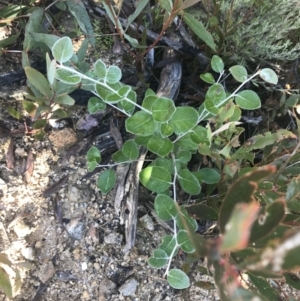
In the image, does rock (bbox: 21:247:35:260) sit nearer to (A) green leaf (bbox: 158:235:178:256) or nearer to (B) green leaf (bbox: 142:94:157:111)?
(A) green leaf (bbox: 158:235:178:256)

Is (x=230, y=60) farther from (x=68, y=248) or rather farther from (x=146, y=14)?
(x=68, y=248)

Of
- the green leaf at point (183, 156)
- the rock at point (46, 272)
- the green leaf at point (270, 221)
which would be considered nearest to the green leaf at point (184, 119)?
the green leaf at point (183, 156)

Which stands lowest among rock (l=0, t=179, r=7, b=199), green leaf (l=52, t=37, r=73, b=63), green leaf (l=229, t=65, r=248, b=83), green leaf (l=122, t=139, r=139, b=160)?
rock (l=0, t=179, r=7, b=199)

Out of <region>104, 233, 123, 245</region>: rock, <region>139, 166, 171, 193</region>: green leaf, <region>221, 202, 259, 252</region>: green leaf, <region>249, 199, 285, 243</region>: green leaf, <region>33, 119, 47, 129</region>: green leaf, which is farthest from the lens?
<region>104, 233, 123, 245</region>: rock

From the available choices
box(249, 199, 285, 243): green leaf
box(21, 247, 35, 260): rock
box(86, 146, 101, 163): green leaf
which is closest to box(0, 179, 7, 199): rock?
box(21, 247, 35, 260): rock

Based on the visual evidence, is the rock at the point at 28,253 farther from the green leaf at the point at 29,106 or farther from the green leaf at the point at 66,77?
the green leaf at the point at 66,77

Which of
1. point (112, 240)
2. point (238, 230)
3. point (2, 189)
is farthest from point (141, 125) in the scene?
point (238, 230)

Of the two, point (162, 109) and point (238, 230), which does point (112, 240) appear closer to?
point (162, 109)
